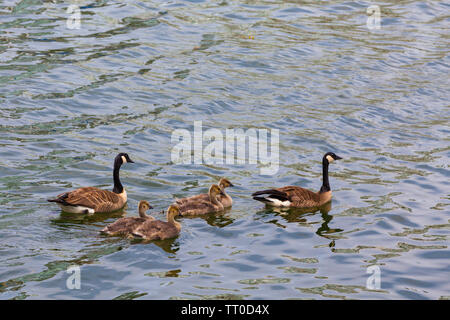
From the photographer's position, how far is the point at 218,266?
13.6 metres

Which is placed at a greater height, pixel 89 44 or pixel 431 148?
pixel 89 44

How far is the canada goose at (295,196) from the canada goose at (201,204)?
2.61 ft

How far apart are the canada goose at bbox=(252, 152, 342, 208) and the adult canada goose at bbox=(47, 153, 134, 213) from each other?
2.86 meters

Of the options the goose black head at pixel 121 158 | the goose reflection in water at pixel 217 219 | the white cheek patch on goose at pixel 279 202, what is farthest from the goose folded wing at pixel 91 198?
the white cheek patch on goose at pixel 279 202

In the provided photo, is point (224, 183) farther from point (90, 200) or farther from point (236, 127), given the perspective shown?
point (236, 127)

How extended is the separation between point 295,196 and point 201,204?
2.05 meters

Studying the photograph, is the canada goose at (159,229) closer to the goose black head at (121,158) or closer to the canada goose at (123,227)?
the canada goose at (123,227)

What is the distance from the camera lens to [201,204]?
1625 centimetres

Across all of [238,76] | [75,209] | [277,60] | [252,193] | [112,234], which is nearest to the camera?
[112,234]

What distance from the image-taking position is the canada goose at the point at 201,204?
16125mm

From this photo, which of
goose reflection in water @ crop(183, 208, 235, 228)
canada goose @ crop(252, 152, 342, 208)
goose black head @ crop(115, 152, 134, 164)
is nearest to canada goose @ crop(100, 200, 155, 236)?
goose reflection in water @ crop(183, 208, 235, 228)

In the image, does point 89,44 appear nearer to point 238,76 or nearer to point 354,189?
point 238,76

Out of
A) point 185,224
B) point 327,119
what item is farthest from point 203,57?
point 185,224
